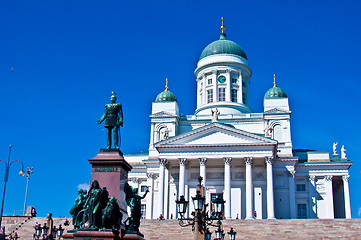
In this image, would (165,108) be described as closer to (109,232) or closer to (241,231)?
(241,231)

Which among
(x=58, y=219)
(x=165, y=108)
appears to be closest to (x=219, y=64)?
(x=165, y=108)

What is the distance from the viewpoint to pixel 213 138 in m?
51.2

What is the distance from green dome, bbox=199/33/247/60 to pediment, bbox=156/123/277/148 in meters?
19.0

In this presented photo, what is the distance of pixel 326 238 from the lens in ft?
114

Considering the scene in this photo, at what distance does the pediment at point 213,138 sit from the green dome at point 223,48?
19.0 metres

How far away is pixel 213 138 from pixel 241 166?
4.73m

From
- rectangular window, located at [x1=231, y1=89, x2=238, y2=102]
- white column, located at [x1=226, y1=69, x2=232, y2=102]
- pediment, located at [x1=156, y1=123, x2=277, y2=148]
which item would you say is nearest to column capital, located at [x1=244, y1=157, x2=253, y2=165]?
pediment, located at [x1=156, y1=123, x2=277, y2=148]

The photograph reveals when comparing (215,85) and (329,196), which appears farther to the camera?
(215,85)

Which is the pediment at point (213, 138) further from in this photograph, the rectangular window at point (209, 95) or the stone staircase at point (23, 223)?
the rectangular window at point (209, 95)

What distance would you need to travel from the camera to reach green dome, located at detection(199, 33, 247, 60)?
67062 millimetres

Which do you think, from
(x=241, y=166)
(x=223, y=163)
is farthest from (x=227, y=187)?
(x=241, y=166)

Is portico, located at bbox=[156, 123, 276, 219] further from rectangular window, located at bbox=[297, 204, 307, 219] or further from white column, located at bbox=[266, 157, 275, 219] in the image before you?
rectangular window, located at bbox=[297, 204, 307, 219]

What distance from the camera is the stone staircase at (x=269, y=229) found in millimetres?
35656

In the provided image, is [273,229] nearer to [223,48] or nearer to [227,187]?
[227,187]
